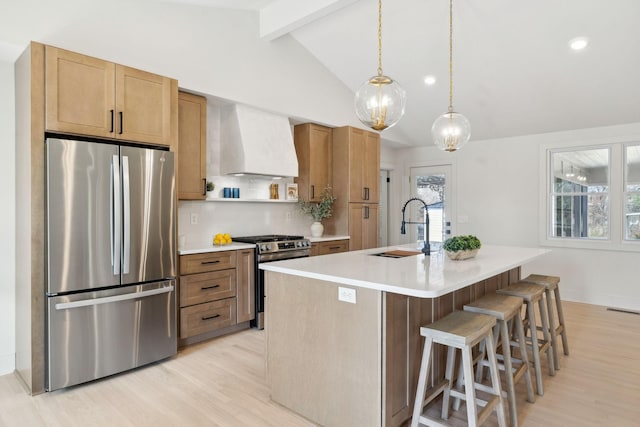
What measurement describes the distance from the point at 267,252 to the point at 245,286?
0.41m

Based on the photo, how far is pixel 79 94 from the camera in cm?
276

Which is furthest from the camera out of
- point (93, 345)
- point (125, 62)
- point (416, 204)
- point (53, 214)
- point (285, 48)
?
point (416, 204)

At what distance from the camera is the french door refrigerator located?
8.62 feet

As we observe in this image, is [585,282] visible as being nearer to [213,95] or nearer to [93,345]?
[213,95]

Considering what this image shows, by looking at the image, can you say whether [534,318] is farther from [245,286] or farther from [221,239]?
[221,239]

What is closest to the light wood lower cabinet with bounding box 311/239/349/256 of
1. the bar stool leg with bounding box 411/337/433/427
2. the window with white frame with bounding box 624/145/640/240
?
the bar stool leg with bounding box 411/337/433/427

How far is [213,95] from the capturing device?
398 centimetres

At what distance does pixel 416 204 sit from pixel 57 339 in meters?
5.60

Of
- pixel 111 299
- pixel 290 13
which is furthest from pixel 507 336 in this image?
pixel 290 13

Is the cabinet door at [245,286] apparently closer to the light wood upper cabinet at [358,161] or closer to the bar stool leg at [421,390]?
the light wood upper cabinet at [358,161]

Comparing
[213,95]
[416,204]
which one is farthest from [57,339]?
[416,204]

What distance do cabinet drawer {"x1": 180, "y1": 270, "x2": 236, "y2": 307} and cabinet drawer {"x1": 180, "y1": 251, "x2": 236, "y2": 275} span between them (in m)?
0.05

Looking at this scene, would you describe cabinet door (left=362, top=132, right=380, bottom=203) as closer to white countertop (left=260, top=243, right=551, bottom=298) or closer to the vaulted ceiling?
the vaulted ceiling

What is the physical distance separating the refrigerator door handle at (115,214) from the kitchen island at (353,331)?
1.22 meters
